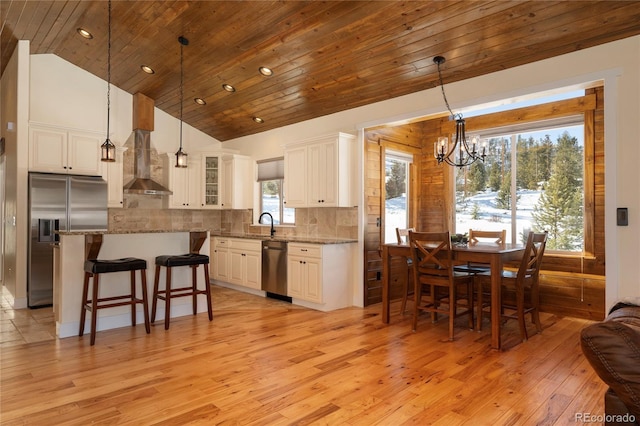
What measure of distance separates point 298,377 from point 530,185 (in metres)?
4.17

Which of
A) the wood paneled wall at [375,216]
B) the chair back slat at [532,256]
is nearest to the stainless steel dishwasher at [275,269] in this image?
the wood paneled wall at [375,216]

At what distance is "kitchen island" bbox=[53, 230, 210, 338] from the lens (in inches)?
148

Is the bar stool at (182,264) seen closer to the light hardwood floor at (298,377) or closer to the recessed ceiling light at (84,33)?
the light hardwood floor at (298,377)

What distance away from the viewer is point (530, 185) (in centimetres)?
526

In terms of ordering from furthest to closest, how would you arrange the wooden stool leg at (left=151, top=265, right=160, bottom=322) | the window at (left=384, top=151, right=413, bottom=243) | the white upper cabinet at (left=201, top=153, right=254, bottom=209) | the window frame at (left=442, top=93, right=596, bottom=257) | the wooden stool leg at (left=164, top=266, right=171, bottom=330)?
the white upper cabinet at (left=201, top=153, right=254, bottom=209) → the window at (left=384, top=151, right=413, bottom=243) → the window frame at (left=442, top=93, right=596, bottom=257) → the wooden stool leg at (left=151, top=265, right=160, bottom=322) → the wooden stool leg at (left=164, top=266, right=171, bottom=330)

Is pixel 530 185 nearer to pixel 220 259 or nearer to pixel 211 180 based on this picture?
pixel 220 259

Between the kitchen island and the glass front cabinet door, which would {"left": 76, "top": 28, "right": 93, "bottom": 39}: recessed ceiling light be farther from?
the kitchen island

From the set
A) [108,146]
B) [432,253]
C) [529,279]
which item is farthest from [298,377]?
[108,146]

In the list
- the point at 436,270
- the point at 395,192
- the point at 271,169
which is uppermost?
the point at 271,169

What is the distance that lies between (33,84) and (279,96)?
3453 millimetres

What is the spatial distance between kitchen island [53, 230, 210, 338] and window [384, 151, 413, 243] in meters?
2.60

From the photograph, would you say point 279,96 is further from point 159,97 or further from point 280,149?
point 159,97

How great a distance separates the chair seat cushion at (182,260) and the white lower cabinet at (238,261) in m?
1.40

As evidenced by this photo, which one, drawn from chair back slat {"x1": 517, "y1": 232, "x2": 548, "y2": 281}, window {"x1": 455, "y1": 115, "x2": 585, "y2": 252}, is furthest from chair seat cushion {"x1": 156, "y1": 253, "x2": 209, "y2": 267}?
window {"x1": 455, "y1": 115, "x2": 585, "y2": 252}
